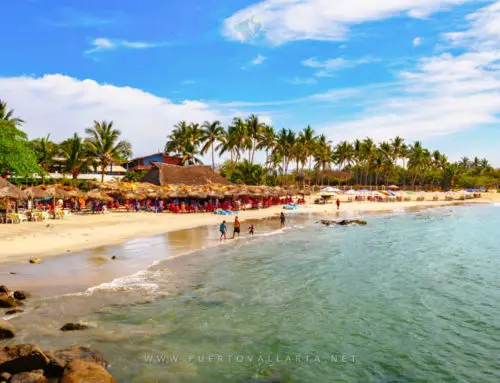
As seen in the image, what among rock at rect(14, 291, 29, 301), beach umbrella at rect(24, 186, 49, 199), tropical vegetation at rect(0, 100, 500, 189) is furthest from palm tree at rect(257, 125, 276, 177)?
rock at rect(14, 291, 29, 301)

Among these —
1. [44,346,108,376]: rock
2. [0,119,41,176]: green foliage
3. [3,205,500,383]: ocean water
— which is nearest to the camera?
[44,346,108,376]: rock

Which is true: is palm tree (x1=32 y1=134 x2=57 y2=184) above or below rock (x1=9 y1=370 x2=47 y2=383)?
above

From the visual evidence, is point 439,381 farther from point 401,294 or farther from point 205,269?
point 205,269

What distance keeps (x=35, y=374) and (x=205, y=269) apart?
8.60 meters

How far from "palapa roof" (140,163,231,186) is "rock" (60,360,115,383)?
34.4m

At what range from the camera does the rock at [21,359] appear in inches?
239

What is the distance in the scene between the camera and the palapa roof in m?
40.7

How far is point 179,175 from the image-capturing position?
4250 cm

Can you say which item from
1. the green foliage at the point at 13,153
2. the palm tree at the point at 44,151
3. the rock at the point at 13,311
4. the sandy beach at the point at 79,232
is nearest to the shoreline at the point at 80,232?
the sandy beach at the point at 79,232

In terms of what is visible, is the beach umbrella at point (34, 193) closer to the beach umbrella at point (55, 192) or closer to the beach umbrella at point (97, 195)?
the beach umbrella at point (55, 192)

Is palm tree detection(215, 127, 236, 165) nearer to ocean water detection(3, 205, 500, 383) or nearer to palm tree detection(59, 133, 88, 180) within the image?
palm tree detection(59, 133, 88, 180)

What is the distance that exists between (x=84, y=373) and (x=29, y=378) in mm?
843

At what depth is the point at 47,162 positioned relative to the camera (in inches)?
1762

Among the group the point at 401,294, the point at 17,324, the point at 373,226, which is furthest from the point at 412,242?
the point at 17,324
